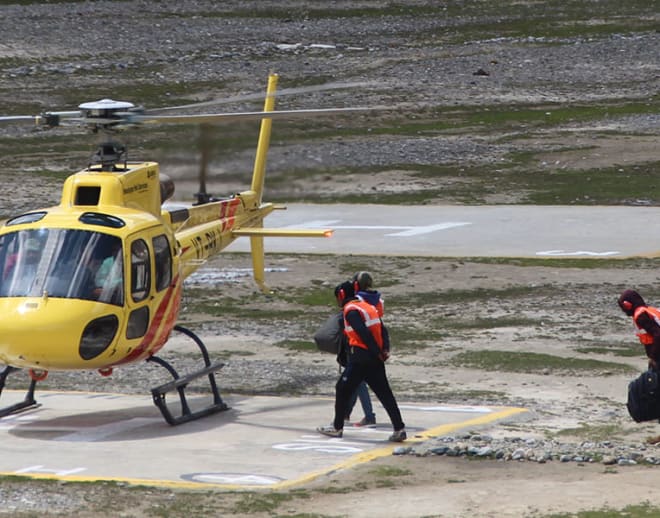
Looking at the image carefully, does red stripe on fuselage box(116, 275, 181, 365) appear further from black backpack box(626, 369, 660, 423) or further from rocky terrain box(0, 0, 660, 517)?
black backpack box(626, 369, 660, 423)

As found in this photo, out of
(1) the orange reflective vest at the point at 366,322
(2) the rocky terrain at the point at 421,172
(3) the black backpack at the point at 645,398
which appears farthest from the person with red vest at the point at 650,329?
(1) the orange reflective vest at the point at 366,322

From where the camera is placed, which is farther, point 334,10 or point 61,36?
point 334,10

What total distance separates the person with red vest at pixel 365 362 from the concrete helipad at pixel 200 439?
33cm

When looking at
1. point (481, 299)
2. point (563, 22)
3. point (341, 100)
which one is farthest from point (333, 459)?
point (563, 22)

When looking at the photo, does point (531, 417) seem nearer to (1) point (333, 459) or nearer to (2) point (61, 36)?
(1) point (333, 459)

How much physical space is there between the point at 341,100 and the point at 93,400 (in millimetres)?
37290

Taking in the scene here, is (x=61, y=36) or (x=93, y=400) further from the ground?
(x=61, y=36)

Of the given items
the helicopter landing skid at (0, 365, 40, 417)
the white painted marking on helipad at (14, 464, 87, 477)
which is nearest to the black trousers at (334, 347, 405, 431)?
the white painted marking on helipad at (14, 464, 87, 477)

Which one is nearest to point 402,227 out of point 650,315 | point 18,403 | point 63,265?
point 18,403

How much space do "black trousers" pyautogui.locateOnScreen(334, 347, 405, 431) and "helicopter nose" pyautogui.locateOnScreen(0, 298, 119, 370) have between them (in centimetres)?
269

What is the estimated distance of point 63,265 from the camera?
16.3 m

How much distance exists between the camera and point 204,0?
81.1 m

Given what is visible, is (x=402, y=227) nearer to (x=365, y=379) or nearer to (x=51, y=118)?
(x=51, y=118)

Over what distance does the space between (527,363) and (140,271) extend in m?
6.24
